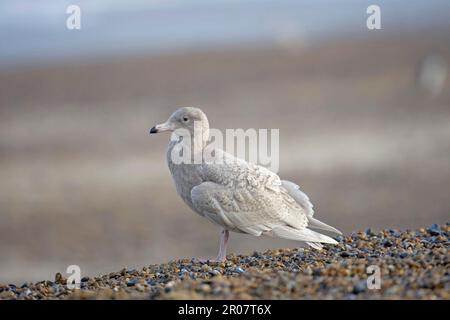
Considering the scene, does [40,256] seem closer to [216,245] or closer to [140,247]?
[140,247]

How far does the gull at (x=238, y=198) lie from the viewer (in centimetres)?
1012

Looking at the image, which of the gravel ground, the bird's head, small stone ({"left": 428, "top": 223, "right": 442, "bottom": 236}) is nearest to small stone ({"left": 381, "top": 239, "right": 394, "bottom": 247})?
the gravel ground

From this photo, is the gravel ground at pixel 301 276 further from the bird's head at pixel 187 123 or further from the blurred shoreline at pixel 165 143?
the blurred shoreline at pixel 165 143

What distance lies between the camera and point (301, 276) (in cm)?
805

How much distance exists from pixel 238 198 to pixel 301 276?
7.85ft

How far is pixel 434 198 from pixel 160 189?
8125mm

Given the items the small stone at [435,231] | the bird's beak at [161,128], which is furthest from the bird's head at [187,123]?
the small stone at [435,231]

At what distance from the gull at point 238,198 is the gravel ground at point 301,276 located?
291 mm

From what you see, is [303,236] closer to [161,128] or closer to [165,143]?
[161,128]

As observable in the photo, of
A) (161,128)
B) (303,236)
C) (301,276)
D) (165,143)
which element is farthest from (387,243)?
(165,143)

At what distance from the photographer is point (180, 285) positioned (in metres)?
8.00

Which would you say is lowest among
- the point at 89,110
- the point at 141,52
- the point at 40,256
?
the point at 40,256

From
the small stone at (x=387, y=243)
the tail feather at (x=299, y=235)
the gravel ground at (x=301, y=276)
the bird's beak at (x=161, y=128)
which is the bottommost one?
the gravel ground at (x=301, y=276)
